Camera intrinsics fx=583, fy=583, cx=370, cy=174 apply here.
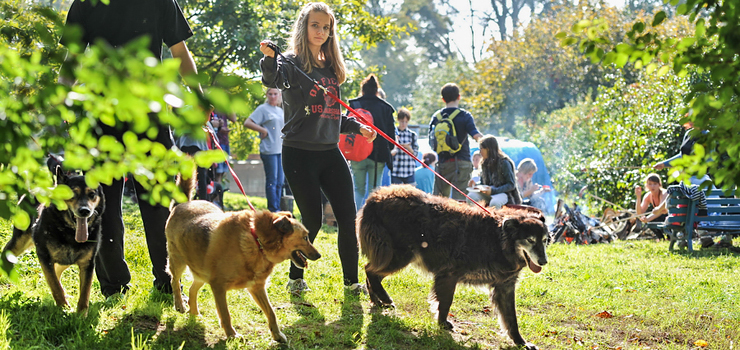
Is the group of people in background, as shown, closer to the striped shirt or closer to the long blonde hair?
the long blonde hair

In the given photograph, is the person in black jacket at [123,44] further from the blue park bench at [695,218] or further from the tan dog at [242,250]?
the blue park bench at [695,218]

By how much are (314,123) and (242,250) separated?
4.41 feet

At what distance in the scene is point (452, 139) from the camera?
773 cm

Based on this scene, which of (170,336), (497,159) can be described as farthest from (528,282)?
(170,336)

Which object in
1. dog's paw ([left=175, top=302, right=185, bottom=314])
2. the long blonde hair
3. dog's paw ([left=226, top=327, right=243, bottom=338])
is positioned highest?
the long blonde hair

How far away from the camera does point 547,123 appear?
24484 millimetres

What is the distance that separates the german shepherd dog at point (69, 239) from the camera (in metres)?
3.44

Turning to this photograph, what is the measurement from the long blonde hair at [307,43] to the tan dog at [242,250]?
143cm

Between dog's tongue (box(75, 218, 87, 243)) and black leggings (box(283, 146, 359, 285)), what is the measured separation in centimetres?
146

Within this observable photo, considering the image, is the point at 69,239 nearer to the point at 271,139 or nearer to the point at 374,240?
the point at 374,240

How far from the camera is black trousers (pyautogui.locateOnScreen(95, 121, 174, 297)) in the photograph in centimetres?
382

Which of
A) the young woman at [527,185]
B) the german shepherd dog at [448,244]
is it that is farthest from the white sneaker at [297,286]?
the young woman at [527,185]

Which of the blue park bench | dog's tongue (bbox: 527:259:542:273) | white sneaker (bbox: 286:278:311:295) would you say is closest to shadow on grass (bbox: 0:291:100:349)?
white sneaker (bbox: 286:278:311:295)

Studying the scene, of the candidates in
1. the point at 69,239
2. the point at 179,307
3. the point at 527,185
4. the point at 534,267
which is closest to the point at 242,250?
the point at 179,307
